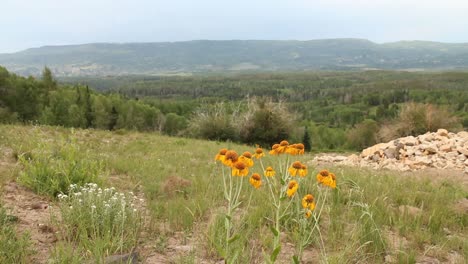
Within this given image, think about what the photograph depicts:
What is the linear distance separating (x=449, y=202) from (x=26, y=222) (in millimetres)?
6081

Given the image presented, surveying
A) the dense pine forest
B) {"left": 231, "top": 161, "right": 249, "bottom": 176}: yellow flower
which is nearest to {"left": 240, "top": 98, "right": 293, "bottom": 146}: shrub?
the dense pine forest

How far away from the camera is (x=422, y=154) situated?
12.8 meters

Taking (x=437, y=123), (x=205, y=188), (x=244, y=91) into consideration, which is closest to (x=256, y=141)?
(x=437, y=123)

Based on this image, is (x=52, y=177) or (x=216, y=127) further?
(x=216, y=127)

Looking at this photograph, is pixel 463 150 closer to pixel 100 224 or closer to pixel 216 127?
pixel 100 224

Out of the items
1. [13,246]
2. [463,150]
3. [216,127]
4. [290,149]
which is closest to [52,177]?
[13,246]

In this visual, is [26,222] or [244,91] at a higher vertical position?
[26,222]

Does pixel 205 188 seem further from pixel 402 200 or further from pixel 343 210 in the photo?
pixel 402 200

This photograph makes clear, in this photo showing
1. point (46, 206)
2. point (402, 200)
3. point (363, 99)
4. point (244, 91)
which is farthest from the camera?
point (244, 91)

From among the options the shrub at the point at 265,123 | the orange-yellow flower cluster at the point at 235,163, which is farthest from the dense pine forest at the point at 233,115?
the orange-yellow flower cluster at the point at 235,163

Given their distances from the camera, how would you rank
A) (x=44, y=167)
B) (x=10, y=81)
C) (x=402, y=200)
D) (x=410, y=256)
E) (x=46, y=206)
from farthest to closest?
(x=10, y=81), (x=402, y=200), (x=44, y=167), (x=46, y=206), (x=410, y=256)

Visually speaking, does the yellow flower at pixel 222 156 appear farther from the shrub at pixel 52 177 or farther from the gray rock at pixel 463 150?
the gray rock at pixel 463 150

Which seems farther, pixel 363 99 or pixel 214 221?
pixel 363 99

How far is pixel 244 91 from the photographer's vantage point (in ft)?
461
